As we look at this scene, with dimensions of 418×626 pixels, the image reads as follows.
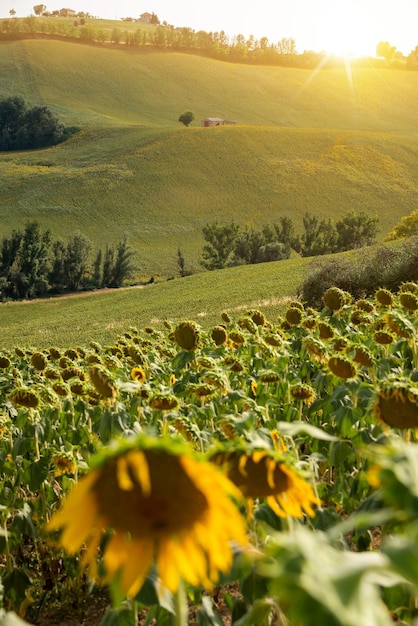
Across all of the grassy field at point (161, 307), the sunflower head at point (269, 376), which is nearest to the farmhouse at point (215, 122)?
the grassy field at point (161, 307)

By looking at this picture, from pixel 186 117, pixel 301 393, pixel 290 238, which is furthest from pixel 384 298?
pixel 186 117

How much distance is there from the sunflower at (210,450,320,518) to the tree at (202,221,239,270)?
62076mm

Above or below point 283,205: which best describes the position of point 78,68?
above

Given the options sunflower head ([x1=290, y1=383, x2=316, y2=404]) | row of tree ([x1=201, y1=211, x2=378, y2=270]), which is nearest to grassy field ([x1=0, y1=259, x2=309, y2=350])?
sunflower head ([x1=290, y1=383, x2=316, y2=404])

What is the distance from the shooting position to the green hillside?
74125 millimetres

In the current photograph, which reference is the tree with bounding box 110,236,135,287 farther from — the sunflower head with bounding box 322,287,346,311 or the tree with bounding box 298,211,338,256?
the sunflower head with bounding box 322,287,346,311

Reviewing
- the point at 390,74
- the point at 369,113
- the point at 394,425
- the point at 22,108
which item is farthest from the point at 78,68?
the point at 394,425

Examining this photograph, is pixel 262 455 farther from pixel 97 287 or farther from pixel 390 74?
pixel 390 74

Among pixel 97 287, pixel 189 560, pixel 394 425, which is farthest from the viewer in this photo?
pixel 97 287

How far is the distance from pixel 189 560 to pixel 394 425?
4.19 ft

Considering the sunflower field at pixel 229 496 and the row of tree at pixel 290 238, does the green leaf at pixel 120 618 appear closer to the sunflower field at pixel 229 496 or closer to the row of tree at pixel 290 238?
the sunflower field at pixel 229 496

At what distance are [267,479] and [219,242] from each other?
6438 cm

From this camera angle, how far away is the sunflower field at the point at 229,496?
28.6 inches

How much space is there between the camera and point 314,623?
2.12ft
